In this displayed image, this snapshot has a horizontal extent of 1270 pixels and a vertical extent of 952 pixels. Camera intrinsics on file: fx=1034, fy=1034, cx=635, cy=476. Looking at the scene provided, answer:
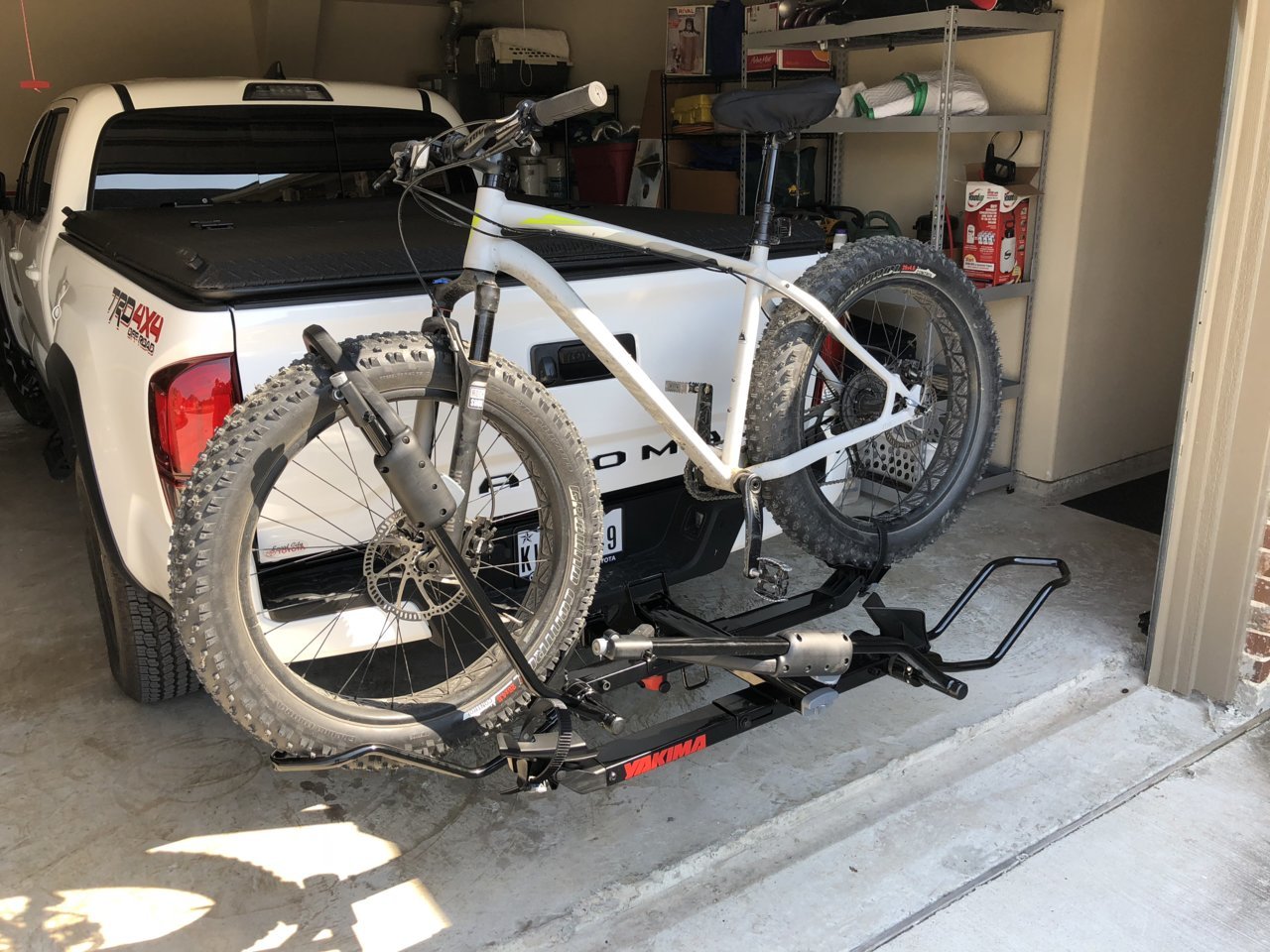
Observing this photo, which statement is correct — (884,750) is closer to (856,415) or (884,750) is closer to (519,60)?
(856,415)

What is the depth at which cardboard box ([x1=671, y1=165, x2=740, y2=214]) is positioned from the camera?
5504mm

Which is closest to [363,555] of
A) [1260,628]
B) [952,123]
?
[1260,628]

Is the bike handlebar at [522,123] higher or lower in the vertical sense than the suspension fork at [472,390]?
higher

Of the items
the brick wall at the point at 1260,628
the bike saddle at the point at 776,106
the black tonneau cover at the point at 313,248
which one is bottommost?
the brick wall at the point at 1260,628

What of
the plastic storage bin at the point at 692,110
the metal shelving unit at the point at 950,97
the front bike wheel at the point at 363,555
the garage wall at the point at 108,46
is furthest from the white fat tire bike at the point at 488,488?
the garage wall at the point at 108,46

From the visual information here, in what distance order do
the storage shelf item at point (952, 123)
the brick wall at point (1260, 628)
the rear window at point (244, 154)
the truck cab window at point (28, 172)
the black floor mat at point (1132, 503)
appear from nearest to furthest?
the brick wall at point (1260, 628) → the rear window at point (244, 154) → the storage shelf item at point (952, 123) → the truck cab window at point (28, 172) → the black floor mat at point (1132, 503)

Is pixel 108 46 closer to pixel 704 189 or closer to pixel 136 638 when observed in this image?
pixel 704 189

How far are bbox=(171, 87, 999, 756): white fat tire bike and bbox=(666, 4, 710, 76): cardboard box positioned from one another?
356 cm

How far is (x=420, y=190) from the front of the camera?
2.16 m

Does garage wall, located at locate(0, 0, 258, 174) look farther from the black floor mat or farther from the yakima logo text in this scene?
the yakima logo text

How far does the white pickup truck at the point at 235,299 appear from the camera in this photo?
79.0 inches

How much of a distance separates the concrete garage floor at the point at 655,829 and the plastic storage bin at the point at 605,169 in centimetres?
448

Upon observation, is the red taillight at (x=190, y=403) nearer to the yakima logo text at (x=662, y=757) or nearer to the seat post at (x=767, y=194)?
the yakima logo text at (x=662, y=757)

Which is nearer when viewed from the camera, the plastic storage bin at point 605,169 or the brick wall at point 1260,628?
the brick wall at point 1260,628
